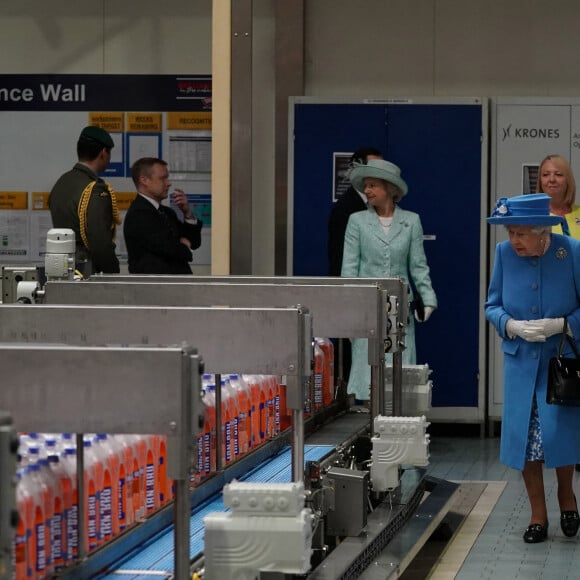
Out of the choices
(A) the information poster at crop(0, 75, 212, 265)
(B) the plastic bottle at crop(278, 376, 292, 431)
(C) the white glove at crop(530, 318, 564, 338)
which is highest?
(A) the information poster at crop(0, 75, 212, 265)

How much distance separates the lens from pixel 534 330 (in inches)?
213

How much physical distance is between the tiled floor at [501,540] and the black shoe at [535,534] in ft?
0.09

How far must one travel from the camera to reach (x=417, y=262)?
303 inches

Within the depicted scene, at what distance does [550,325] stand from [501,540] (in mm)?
1004

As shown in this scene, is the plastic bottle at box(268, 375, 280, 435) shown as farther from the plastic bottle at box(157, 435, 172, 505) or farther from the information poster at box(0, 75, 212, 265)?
the information poster at box(0, 75, 212, 265)

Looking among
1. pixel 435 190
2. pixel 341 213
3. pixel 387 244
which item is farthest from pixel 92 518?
pixel 435 190

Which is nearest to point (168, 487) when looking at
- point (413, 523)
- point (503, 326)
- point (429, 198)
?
point (413, 523)

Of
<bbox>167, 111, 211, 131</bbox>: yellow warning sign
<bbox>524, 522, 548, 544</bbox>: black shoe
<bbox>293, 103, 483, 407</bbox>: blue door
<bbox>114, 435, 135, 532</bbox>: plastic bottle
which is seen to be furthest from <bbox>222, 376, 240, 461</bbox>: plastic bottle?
<bbox>167, 111, 211, 131</bbox>: yellow warning sign

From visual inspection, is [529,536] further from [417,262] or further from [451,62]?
[451,62]

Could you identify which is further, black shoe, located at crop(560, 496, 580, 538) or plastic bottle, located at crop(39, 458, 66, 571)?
black shoe, located at crop(560, 496, 580, 538)

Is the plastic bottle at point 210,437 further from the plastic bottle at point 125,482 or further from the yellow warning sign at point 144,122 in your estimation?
the yellow warning sign at point 144,122

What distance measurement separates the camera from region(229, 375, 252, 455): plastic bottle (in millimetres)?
4293

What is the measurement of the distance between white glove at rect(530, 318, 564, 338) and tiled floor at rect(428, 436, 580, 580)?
93 cm

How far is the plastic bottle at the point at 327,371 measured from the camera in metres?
5.55
